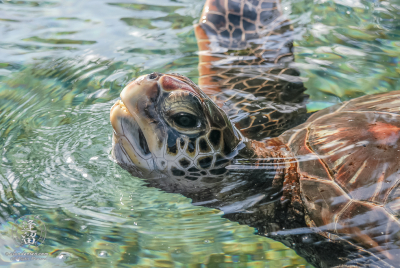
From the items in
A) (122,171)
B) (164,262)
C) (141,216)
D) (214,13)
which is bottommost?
(164,262)

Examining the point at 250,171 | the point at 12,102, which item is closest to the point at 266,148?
the point at 250,171

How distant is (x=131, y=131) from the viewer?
5.51 ft

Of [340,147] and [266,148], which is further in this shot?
[266,148]

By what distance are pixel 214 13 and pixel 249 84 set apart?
936mm

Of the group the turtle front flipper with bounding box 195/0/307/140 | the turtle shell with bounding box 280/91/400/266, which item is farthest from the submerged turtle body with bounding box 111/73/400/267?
the turtle front flipper with bounding box 195/0/307/140

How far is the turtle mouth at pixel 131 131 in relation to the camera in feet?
5.48

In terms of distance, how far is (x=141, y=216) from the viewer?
1966 millimetres

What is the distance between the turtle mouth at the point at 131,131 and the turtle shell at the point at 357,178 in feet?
2.75

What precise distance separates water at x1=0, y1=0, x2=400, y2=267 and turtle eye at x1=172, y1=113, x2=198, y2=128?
56 centimetres

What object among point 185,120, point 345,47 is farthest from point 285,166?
point 345,47

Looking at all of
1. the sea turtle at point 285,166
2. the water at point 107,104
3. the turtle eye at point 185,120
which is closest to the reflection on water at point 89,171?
the water at point 107,104

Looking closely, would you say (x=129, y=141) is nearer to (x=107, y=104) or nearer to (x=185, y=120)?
(x=185, y=120)

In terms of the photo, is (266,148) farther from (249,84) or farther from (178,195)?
(249,84)

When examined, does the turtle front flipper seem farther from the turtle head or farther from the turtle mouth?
the turtle mouth
